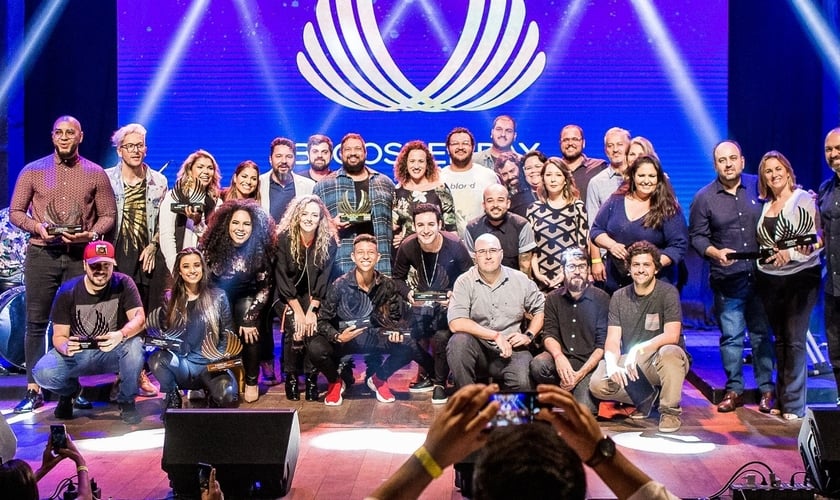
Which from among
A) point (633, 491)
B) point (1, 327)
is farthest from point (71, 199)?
point (633, 491)

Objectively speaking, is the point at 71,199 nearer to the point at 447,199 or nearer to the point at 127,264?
the point at 127,264

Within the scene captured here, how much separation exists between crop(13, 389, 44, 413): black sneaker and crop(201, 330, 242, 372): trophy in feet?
3.58

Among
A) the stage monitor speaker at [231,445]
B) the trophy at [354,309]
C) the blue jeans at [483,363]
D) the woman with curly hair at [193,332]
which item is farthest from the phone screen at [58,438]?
the trophy at [354,309]

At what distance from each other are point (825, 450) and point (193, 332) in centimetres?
346

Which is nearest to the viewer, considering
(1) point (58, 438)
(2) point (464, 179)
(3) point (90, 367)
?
(1) point (58, 438)

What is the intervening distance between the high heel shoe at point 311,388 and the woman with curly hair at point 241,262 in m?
0.32

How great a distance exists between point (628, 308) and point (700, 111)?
3.43 m

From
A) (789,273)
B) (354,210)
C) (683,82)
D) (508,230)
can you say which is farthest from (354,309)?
(683,82)

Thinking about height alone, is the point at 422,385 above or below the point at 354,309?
below

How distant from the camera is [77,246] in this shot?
20.1 ft

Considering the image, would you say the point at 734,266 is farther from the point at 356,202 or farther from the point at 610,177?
the point at 356,202

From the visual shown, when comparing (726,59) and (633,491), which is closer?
(633,491)

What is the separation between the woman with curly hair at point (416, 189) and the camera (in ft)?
21.2

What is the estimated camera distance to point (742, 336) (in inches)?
233
